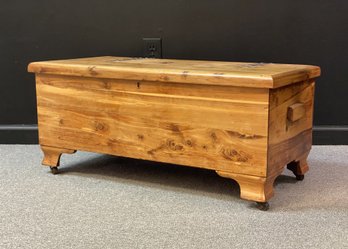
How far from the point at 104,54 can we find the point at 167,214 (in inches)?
33.9

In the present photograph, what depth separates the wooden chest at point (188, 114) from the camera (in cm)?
122

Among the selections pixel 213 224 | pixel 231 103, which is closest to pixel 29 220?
pixel 213 224

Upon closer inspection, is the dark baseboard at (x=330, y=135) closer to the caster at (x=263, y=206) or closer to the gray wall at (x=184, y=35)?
the gray wall at (x=184, y=35)

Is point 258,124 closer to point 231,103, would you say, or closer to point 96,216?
point 231,103

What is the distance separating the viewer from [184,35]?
72.1 inches

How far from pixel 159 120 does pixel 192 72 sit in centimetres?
17

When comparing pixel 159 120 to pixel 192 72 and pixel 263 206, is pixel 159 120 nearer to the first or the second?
pixel 192 72

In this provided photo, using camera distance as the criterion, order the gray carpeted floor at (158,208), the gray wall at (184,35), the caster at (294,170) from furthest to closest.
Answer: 1. the gray wall at (184,35)
2. the caster at (294,170)
3. the gray carpeted floor at (158,208)

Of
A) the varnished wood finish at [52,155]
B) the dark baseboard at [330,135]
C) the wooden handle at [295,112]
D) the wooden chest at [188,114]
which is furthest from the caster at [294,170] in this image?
the varnished wood finish at [52,155]

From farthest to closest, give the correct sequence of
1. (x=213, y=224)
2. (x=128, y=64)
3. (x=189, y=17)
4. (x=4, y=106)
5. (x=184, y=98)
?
(x=4, y=106) < (x=189, y=17) < (x=128, y=64) < (x=184, y=98) < (x=213, y=224)

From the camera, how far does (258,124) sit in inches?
47.4

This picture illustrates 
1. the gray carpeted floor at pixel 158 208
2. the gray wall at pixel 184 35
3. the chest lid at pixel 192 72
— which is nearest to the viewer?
the gray carpeted floor at pixel 158 208

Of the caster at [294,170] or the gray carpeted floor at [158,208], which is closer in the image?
the gray carpeted floor at [158,208]

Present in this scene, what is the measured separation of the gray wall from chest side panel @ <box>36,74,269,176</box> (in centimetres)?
41
